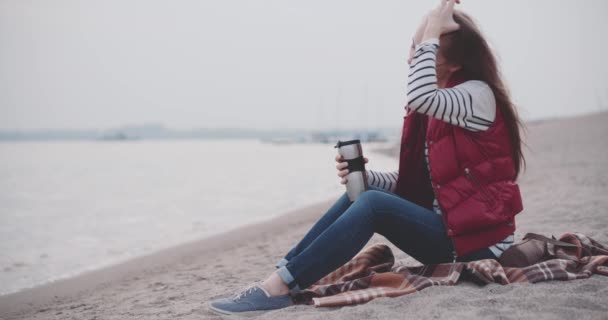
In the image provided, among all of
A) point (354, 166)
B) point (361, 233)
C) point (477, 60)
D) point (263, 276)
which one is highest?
point (477, 60)

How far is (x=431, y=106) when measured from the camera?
227 cm

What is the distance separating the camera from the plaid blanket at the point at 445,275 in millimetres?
2475

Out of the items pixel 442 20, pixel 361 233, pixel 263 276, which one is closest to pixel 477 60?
pixel 442 20

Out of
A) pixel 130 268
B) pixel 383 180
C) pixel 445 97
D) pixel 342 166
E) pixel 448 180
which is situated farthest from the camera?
pixel 130 268

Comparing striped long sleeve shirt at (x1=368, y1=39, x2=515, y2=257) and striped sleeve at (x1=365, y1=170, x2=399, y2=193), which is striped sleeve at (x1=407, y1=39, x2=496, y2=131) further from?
striped sleeve at (x1=365, y1=170, x2=399, y2=193)

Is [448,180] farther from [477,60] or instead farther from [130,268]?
[130,268]

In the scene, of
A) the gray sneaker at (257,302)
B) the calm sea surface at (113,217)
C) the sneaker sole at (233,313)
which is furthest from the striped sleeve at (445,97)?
the calm sea surface at (113,217)

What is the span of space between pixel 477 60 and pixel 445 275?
111cm

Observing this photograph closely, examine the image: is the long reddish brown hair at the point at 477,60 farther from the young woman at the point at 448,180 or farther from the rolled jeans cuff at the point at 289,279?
the rolled jeans cuff at the point at 289,279

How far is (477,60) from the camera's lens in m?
2.39

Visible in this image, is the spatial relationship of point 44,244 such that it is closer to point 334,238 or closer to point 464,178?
point 334,238

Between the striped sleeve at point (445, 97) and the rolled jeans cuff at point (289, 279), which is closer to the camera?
the striped sleeve at point (445, 97)

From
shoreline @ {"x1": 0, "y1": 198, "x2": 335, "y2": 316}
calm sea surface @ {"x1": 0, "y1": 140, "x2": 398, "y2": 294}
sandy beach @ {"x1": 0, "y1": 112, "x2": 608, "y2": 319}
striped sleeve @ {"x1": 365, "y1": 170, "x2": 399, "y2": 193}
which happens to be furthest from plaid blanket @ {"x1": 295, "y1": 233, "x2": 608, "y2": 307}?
calm sea surface @ {"x1": 0, "y1": 140, "x2": 398, "y2": 294}

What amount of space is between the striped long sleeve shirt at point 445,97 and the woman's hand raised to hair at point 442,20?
4 cm
